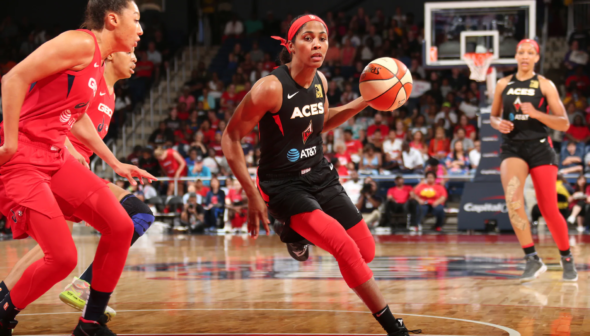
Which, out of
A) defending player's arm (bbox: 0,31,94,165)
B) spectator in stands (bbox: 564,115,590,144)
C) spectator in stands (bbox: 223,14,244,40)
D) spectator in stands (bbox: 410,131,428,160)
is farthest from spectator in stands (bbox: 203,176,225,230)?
defending player's arm (bbox: 0,31,94,165)

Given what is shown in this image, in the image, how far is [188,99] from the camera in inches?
717

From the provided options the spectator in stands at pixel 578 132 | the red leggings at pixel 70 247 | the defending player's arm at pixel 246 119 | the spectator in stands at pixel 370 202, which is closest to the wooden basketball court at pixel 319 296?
the red leggings at pixel 70 247

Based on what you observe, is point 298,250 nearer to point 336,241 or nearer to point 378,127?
point 336,241

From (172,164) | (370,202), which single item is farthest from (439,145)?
(172,164)

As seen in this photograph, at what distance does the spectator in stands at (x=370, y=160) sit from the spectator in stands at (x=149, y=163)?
4.38 metres

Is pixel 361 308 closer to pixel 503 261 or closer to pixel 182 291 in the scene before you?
pixel 182 291

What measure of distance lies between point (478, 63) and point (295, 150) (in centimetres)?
866

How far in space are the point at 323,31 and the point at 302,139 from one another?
2.20 feet

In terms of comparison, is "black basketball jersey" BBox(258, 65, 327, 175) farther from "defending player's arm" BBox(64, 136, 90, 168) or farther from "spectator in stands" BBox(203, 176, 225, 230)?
"spectator in stands" BBox(203, 176, 225, 230)

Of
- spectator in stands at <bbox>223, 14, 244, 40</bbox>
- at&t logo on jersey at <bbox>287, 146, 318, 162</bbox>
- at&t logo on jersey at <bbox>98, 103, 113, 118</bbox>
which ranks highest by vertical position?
spectator in stands at <bbox>223, 14, 244, 40</bbox>

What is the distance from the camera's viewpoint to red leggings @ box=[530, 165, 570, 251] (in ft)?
21.4

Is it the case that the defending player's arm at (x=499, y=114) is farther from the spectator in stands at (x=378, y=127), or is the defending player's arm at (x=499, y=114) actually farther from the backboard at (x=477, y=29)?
the spectator in stands at (x=378, y=127)

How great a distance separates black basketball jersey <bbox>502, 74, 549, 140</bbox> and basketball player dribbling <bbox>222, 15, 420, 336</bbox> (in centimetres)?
302

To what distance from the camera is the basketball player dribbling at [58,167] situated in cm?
350
